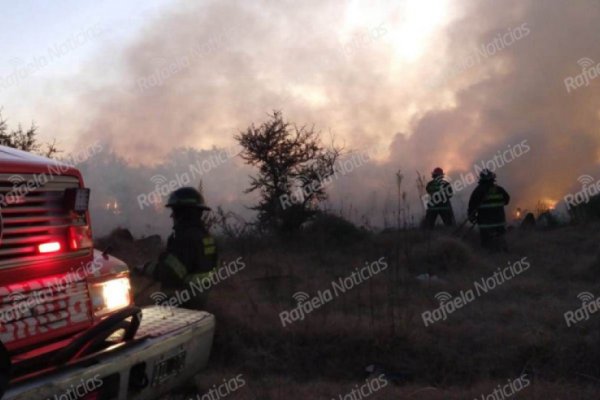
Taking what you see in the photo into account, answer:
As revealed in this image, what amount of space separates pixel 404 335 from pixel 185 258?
96.5 inches

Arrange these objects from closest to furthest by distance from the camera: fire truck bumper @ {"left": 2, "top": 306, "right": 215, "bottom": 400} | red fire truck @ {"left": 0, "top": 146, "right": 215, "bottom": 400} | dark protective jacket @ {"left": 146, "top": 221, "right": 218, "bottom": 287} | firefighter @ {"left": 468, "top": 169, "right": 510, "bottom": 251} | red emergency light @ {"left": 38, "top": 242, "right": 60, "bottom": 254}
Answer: fire truck bumper @ {"left": 2, "top": 306, "right": 215, "bottom": 400}
red fire truck @ {"left": 0, "top": 146, "right": 215, "bottom": 400}
red emergency light @ {"left": 38, "top": 242, "right": 60, "bottom": 254}
dark protective jacket @ {"left": 146, "top": 221, "right": 218, "bottom": 287}
firefighter @ {"left": 468, "top": 169, "right": 510, "bottom": 251}

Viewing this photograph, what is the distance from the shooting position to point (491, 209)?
12.3m

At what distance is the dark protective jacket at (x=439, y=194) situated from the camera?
14.8m

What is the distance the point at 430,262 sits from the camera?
35.1 feet

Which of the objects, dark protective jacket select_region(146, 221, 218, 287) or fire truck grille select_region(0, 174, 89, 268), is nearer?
fire truck grille select_region(0, 174, 89, 268)

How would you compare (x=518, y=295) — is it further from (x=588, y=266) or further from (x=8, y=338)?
(x=8, y=338)

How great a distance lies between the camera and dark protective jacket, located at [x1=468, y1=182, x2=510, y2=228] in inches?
484

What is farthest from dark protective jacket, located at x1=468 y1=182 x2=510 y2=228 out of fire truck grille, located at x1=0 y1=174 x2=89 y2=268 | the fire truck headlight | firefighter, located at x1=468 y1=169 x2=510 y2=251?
fire truck grille, located at x1=0 y1=174 x2=89 y2=268

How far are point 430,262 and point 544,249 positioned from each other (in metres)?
3.10

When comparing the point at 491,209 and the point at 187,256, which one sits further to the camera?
the point at 491,209

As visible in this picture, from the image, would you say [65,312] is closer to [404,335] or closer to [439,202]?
[404,335]

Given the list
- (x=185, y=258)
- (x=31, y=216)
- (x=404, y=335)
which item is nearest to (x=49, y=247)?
(x=31, y=216)

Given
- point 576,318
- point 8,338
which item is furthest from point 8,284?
point 576,318

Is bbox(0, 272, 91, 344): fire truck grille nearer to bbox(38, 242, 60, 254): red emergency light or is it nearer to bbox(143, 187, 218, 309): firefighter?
bbox(38, 242, 60, 254): red emergency light
